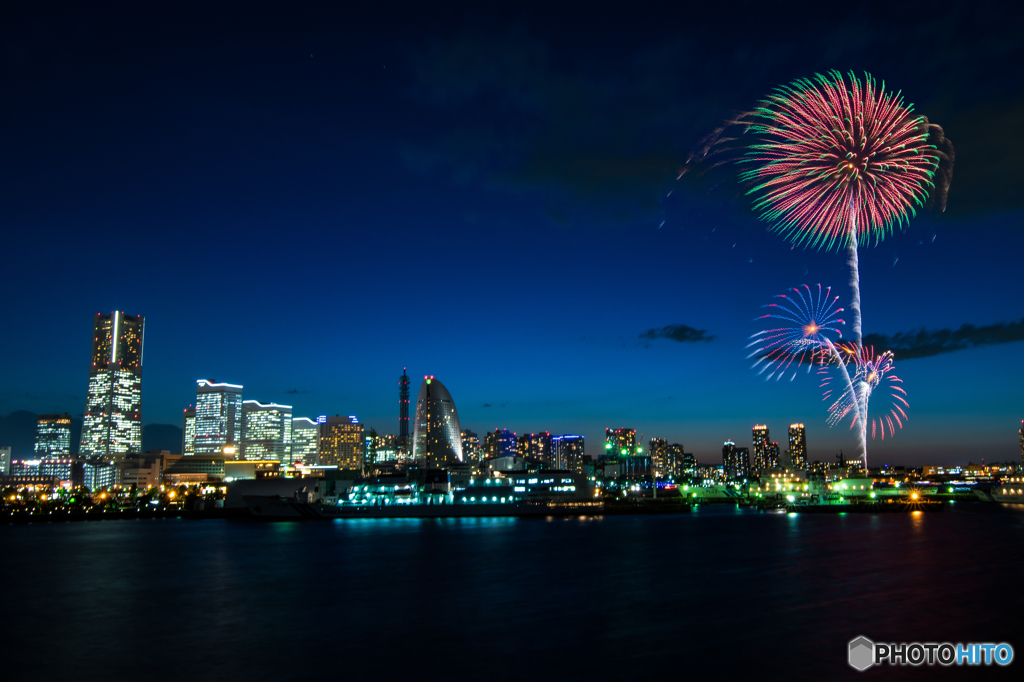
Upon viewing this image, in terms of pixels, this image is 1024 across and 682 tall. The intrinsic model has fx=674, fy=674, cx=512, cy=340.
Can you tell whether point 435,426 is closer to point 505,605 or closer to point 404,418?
point 404,418

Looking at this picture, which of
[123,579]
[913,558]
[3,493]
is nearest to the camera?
[123,579]

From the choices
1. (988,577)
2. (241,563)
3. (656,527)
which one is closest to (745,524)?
(656,527)

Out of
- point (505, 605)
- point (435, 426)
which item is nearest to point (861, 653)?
point (505, 605)

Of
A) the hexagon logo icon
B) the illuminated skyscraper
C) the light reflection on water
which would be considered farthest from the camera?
the illuminated skyscraper

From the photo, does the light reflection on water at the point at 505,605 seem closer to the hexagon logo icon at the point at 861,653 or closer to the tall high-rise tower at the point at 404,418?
the hexagon logo icon at the point at 861,653

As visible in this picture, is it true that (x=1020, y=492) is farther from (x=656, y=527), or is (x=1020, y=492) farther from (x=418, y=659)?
(x=418, y=659)

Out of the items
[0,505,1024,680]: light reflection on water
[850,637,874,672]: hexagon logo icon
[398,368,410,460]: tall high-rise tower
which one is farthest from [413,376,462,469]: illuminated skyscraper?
[850,637,874,672]: hexagon logo icon

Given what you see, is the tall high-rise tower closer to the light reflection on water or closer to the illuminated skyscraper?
the illuminated skyscraper
